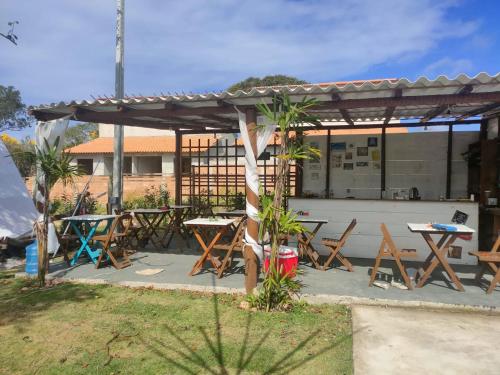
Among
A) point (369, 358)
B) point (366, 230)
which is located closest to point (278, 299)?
point (369, 358)

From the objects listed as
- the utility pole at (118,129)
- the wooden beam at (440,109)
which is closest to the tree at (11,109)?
the utility pole at (118,129)

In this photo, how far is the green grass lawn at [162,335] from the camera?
3303 mm

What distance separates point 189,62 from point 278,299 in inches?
915

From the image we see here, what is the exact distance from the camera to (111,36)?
1038 centimetres

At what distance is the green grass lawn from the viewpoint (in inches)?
130

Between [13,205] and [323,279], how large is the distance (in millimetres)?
6507

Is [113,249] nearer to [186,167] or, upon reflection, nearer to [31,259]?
[31,259]

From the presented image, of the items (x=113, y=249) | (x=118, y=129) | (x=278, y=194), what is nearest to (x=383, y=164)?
(x=278, y=194)

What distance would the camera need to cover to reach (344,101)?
522 cm

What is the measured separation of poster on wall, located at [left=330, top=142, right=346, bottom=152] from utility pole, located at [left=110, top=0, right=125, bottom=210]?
15.2 feet

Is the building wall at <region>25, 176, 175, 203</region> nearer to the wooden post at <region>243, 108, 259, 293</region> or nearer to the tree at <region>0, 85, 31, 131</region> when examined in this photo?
the wooden post at <region>243, 108, 259, 293</region>

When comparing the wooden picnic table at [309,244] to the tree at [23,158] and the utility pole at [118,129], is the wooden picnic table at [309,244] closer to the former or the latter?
the utility pole at [118,129]

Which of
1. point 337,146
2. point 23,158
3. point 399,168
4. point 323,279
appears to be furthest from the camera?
point 337,146

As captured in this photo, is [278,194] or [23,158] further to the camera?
[23,158]
